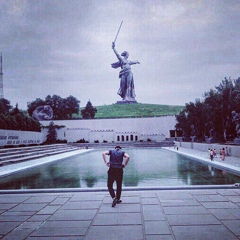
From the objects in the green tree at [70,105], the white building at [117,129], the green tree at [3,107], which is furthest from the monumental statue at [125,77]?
the green tree at [3,107]

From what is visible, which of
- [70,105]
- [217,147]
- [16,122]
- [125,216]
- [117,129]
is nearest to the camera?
[125,216]

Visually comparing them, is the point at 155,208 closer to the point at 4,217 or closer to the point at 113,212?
the point at 113,212

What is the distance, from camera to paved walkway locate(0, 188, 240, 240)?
4.94 metres

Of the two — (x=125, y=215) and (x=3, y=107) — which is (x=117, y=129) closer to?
(x=3, y=107)

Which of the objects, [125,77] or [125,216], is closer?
[125,216]

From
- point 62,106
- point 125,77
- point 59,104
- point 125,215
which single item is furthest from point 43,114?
point 125,215

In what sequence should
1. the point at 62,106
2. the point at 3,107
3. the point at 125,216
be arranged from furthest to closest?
the point at 62,106 < the point at 3,107 < the point at 125,216

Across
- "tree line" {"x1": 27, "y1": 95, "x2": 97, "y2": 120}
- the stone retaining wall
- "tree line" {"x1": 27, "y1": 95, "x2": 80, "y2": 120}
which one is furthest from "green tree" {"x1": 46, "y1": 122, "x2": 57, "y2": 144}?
the stone retaining wall

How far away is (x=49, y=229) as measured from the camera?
5.26 meters

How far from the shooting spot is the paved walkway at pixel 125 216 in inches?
194

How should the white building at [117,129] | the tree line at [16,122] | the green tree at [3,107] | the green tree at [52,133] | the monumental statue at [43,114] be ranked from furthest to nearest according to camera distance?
the monumental statue at [43,114] < the white building at [117,129] < the green tree at [52,133] < the green tree at [3,107] < the tree line at [16,122]

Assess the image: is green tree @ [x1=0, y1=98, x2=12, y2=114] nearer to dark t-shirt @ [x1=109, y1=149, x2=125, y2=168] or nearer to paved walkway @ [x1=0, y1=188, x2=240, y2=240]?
paved walkway @ [x1=0, y1=188, x2=240, y2=240]

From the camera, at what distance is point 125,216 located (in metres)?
5.98

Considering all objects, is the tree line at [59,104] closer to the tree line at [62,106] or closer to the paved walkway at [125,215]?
the tree line at [62,106]
